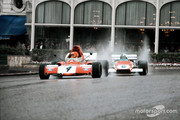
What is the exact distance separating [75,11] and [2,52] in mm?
11800

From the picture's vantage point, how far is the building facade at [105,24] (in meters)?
40.0

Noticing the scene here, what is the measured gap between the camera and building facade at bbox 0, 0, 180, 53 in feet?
131

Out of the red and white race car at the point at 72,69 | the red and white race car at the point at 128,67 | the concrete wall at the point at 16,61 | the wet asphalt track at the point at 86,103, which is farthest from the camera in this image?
the concrete wall at the point at 16,61

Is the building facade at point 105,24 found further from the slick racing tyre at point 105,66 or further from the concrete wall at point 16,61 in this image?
the slick racing tyre at point 105,66

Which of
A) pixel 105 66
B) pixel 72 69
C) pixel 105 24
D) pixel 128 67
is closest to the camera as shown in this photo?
pixel 72 69

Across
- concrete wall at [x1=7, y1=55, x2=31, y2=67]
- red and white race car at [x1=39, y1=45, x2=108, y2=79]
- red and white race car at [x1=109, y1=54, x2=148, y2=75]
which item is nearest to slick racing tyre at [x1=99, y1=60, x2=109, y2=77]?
red and white race car at [x1=109, y1=54, x2=148, y2=75]

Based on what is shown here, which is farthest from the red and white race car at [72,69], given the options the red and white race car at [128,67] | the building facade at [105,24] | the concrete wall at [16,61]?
the building facade at [105,24]

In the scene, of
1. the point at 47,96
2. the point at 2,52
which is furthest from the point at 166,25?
the point at 47,96

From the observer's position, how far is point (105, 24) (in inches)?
Result: 1591

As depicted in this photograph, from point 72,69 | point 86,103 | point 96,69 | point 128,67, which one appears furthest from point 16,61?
point 86,103

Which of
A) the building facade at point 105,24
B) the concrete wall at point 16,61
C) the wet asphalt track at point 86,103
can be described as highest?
the building facade at point 105,24

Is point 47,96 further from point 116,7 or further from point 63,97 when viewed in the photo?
point 116,7

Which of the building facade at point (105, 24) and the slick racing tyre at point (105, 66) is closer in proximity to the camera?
the slick racing tyre at point (105, 66)

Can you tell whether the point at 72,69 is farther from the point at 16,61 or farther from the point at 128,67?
the point at 16,61
